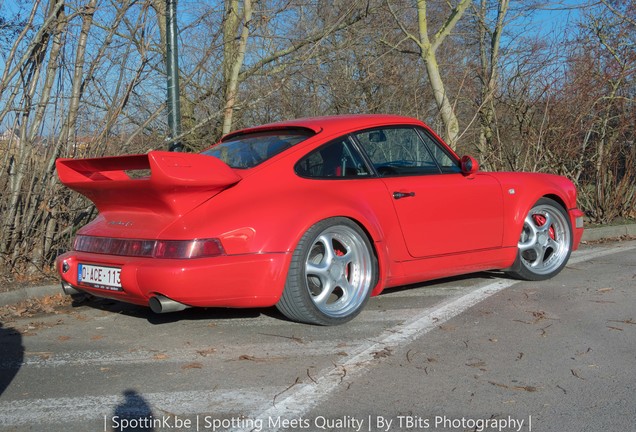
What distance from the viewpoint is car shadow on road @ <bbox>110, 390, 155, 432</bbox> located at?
3.37 metres

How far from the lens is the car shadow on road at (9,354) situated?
4.22m

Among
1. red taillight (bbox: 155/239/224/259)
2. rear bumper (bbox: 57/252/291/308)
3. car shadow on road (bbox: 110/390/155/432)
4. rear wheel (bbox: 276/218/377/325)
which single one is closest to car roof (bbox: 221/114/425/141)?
rear wheel (bbox: 276/218/377/325)

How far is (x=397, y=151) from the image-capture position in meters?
6.05

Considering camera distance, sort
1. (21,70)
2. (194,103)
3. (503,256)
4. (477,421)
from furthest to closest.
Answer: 1. (194,103)
2. (21,70)
3. (503,256)
4. (477,421)

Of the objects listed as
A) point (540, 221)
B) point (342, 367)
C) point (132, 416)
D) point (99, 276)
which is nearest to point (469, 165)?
point (540, 221)

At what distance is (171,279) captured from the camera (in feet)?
14.6

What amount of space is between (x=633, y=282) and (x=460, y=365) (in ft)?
10.8

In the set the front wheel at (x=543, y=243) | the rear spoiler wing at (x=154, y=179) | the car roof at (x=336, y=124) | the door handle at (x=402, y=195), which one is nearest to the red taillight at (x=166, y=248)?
the rear spoiler wing at (x=154, y=179)

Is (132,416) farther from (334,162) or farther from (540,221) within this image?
(540,221)

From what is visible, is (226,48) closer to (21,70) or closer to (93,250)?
(21,70)

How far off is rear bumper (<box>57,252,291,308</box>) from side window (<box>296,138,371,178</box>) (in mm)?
814

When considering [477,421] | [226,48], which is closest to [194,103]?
[226,48]

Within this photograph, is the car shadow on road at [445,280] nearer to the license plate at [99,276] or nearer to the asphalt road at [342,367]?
A: the asphalt road at [342,367]

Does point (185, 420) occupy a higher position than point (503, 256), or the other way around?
point (503, 256)
